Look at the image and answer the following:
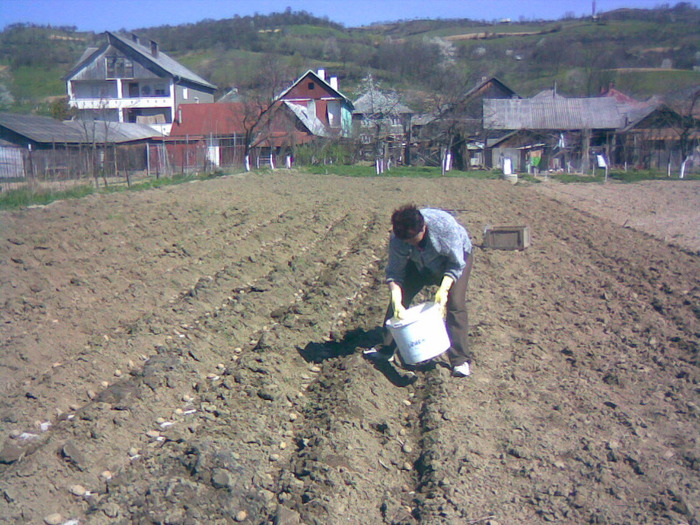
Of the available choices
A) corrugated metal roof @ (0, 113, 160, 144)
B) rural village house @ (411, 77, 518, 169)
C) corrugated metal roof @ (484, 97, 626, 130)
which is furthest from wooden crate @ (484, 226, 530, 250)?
corrugated metal roof @ (484, 97, 626, 130)

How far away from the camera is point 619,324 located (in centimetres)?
672

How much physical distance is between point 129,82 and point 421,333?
54400 mm

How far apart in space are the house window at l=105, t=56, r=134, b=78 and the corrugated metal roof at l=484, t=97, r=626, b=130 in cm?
2742

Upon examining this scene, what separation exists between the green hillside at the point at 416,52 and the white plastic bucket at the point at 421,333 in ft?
200

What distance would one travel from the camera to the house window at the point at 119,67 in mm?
53281

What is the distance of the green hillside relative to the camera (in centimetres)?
7506

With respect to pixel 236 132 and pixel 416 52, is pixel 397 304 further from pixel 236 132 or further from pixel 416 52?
pixel 416 52

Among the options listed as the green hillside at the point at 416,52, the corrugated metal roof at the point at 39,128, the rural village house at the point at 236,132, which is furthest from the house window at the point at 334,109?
the corrugated metal roof at the point at 39,128

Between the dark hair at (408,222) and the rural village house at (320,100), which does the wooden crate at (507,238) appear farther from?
the rural village house at (320,100)

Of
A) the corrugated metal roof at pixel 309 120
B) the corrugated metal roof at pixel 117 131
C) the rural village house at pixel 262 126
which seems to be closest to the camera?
the rural village house at pixel 262 126

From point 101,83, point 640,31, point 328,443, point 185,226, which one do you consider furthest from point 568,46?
point 328,443

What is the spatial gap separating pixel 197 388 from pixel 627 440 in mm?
2970

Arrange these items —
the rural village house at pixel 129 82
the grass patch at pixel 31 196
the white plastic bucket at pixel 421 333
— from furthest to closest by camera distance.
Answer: the rural village house at pixel 129 82 < the grass patch at pixel 31 196 < the white plastic bucket at pixel 421 333

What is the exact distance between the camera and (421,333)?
4863 mm
